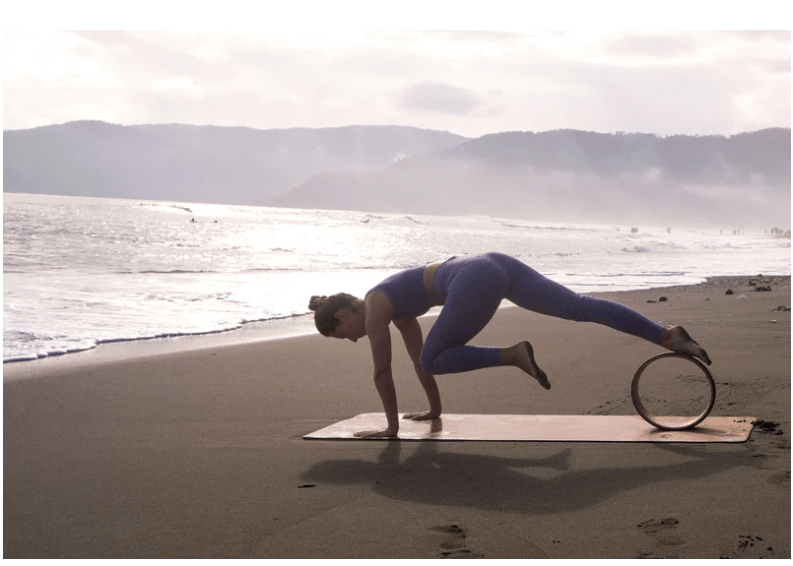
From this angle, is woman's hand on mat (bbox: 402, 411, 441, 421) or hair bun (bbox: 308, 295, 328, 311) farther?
woman's hand on mat (bbox: 402, 411, 441, 421)

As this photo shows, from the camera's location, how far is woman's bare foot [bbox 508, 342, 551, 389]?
12.5 feet

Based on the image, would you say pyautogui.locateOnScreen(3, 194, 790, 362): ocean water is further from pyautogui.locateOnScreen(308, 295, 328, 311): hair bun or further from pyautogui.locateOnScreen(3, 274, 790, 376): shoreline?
pyautogui.locateOnScreen(308, 295, 328, 311): hair bun

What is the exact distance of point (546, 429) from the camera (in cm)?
444

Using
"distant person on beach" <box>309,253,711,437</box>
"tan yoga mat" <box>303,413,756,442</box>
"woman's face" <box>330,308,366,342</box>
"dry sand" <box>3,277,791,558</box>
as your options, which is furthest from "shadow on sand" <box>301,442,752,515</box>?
"woman's face" <box>330,308,366,342</box>

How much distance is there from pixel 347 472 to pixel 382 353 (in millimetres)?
667

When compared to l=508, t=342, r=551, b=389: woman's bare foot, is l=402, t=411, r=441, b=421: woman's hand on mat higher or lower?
lower

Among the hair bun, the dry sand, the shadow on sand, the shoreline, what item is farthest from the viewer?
the shoreline

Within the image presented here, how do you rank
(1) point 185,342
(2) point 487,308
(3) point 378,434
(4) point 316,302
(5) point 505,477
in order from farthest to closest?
(1) point 185,342 < (4) point 316,302 < (3) point 378,434 < (2) point 487,308 < (5) point 505,477

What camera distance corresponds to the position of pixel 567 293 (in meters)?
4.23

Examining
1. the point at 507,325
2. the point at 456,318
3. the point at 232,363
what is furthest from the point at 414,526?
the point at 507,325

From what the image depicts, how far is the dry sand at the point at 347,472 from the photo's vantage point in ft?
9.57

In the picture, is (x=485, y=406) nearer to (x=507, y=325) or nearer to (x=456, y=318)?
(x=456, y=318)

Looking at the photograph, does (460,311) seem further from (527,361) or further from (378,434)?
(378,434)

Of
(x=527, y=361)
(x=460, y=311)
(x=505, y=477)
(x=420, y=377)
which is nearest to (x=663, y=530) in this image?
(x=505, y=477)
